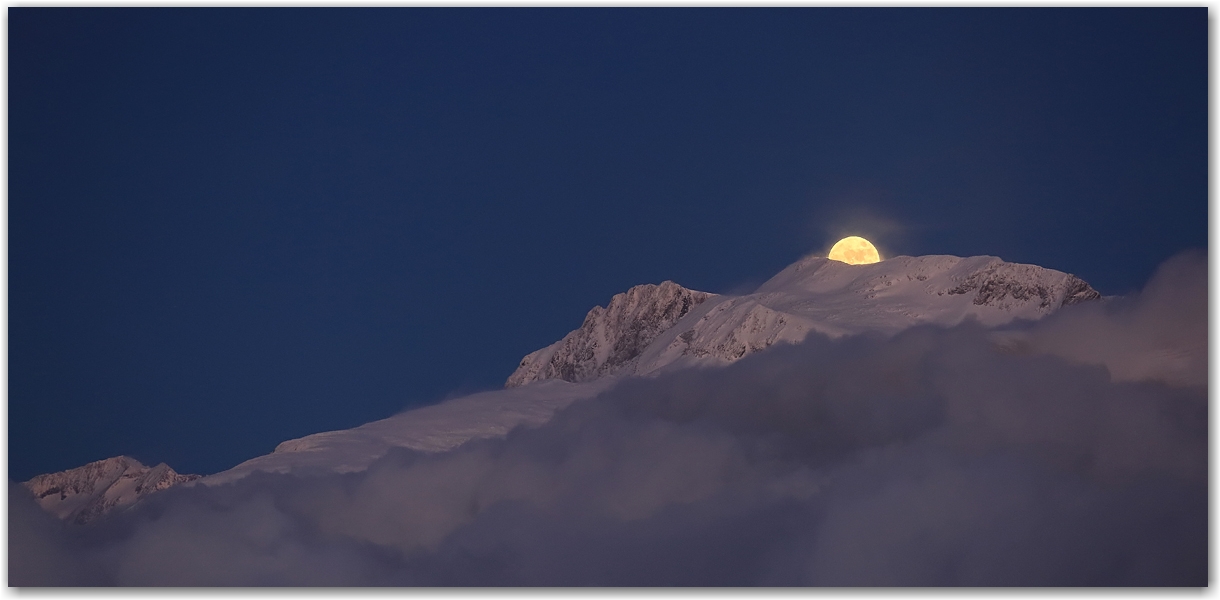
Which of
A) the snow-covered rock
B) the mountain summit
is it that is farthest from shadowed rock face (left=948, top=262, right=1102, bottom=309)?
the snow-covered rock

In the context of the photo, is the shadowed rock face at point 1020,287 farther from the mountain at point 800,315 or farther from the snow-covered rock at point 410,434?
the snow-covered rock at point 410,434

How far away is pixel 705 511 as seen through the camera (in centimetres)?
12312

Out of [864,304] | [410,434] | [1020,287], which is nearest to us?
[410,434]

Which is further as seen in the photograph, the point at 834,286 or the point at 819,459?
the point at 834,286

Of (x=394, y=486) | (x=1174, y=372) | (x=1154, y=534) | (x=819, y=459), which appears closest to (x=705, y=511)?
(x=819, y=459)

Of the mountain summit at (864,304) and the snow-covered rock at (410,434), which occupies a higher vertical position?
the mountain summit at (864,304)

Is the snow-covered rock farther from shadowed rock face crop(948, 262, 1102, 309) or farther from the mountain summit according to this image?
shadowed rock face crop(948, 262, 1102, 309)

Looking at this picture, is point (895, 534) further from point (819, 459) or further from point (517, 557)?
point (819, 459)

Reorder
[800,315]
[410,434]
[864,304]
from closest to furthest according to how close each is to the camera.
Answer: [410,434] < [800,315] < [864,304]

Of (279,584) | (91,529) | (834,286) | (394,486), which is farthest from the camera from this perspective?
(834,286)

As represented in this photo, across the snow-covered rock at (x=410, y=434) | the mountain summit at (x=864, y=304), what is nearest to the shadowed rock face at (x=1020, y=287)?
the mountain summit at (x=864, y=304)

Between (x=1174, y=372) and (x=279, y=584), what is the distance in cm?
12008

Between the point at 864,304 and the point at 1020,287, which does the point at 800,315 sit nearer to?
the point at 864,304

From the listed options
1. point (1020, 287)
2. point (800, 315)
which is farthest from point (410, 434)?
point (1020, 287)
